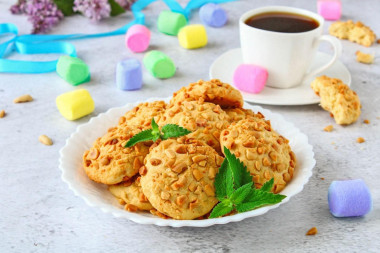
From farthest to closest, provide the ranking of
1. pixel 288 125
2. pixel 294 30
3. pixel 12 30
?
pixel 12 30 < pixel 294 30 < pixel 288 125

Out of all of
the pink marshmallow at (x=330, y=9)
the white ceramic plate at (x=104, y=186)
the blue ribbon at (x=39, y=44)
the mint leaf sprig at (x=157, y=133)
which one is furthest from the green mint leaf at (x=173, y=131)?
the pink marshmallow at (x=330, y=9)

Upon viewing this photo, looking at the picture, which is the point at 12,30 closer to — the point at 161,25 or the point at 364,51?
the point at 161,25

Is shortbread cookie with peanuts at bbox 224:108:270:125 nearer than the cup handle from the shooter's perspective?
Yes

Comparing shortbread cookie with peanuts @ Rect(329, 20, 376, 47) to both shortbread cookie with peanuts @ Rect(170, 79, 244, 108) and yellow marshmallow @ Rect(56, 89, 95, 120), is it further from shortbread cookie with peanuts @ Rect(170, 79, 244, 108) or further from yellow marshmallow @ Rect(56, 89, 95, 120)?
yellow marshmallow @ Rect(56, 89, 95, 120)

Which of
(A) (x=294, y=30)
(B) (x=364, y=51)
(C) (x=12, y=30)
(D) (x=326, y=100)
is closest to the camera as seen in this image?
(D) (x=326, y=100)

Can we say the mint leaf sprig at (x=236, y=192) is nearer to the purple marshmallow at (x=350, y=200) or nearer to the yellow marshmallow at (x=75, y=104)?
the purple marshmallow at (x=350, y=200)

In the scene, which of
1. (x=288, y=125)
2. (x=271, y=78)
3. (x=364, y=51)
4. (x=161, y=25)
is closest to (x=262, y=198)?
(x=288, y=125)

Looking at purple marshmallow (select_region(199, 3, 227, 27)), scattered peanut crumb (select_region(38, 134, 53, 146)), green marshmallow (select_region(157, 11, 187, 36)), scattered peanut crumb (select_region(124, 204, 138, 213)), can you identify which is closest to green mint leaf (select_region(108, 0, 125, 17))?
green marshmallow (select_region(157, 11, 187, 36))
